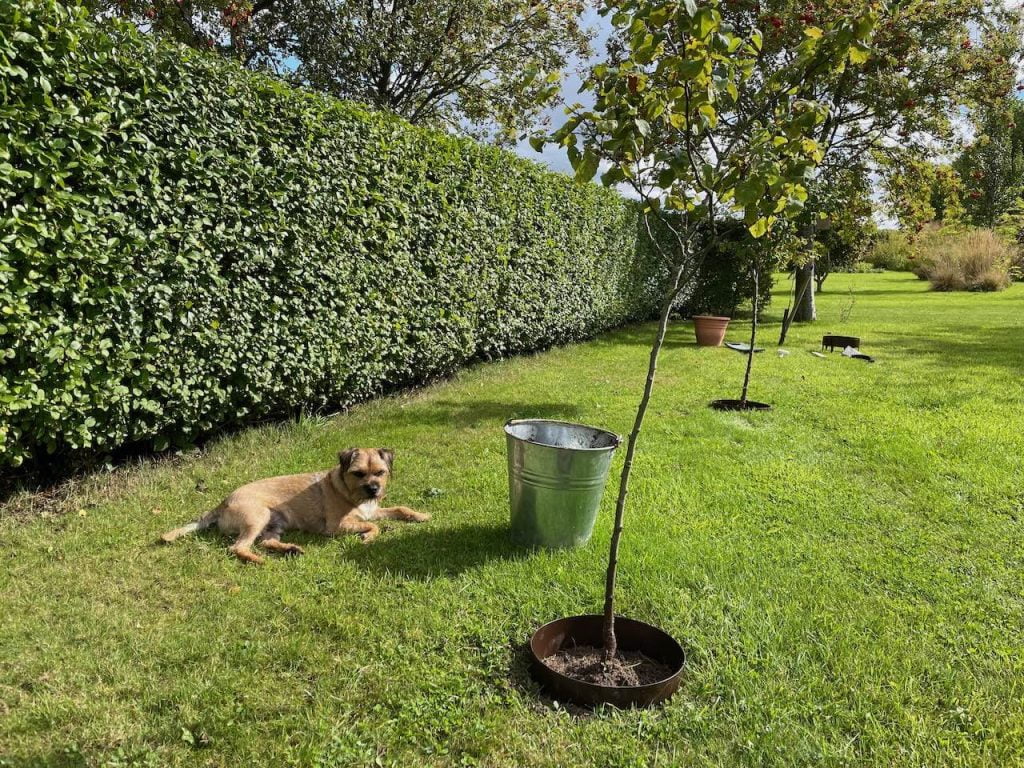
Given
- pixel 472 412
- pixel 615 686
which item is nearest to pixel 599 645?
pixel 615 686

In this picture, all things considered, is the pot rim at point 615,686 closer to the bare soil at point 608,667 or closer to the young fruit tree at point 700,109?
the bare soil at point 608,667

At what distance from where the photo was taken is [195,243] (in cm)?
482

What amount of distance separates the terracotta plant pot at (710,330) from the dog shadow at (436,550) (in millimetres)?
10152

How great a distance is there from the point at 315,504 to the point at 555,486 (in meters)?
1.71

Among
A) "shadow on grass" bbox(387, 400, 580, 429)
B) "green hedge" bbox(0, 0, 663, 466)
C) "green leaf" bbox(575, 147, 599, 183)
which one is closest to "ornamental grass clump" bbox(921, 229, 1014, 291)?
"shadow on grass" bbox(387, 400, 580, 429)

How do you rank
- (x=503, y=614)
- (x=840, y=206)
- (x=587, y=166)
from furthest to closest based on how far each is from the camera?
(x=840, y=206)
(x=503, y=614)
(x=587, y=166)

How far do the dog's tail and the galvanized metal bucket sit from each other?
6.40 feet

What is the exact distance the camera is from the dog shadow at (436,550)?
3.62m

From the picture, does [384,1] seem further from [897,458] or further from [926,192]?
[897,458]

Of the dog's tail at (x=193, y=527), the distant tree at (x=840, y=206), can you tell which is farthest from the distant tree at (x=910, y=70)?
the dog's tail at (x=193, y=527)

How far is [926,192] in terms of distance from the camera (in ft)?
42.2

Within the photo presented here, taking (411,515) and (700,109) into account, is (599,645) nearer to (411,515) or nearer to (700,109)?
(411,515)

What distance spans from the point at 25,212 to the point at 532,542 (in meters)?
3.62

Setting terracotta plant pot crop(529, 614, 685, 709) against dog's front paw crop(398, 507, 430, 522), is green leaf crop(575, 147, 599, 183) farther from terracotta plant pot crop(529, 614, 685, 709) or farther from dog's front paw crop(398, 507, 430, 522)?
dog's front paw crop(398, 507, 430, 522)
